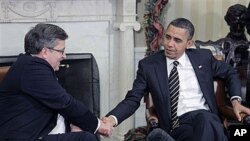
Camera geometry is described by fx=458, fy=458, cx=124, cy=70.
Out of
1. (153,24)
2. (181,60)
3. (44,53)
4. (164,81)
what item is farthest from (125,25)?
(44,53)

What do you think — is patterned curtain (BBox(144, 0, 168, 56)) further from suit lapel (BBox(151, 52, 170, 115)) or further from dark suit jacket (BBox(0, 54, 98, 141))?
dark suit jacket (BBox(0, 54, 98, 141))

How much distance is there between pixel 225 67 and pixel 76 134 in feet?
4.01

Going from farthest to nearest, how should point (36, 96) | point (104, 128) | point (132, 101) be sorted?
1. point (132, 101)
2. point (104, 128)
3. point (36, 96)

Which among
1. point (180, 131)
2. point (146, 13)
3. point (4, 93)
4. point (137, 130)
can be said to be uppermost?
point (146, 13)

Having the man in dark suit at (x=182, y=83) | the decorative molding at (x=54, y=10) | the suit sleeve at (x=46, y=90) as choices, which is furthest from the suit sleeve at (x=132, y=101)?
the decorative molding at (x=54, y=10)

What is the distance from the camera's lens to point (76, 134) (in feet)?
8.40

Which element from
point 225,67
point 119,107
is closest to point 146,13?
point 225,67

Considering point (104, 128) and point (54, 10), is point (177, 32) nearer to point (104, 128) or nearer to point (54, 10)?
point (104, 128)

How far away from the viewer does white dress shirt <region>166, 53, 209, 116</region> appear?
3.06m

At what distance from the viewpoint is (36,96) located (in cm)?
238

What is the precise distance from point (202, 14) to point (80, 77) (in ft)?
4.30

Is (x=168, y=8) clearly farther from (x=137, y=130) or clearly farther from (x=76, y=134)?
(x=76, y=134)

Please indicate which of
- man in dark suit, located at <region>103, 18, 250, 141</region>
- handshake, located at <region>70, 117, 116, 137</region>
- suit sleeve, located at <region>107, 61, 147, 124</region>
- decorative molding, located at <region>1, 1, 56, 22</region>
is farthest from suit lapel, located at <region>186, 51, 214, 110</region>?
decorative molding, located at <region>1, 1, 56, 22</region>

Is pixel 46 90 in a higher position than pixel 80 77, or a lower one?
higher
